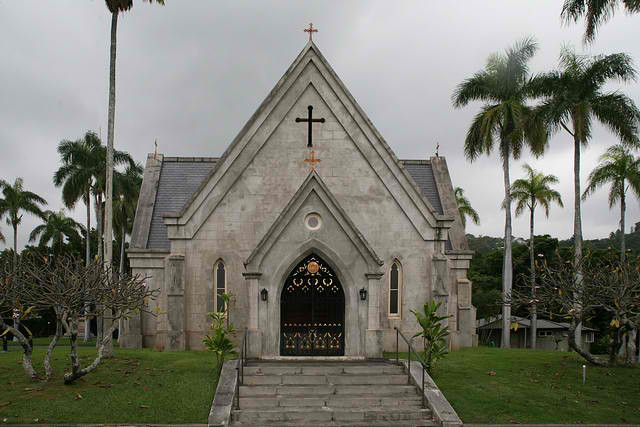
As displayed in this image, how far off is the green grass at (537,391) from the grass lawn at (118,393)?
23.3ft

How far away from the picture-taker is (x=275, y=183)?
69.8ft

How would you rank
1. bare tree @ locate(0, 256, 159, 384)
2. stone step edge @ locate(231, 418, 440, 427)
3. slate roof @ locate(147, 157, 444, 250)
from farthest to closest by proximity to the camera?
slate roof @ locate(147, 157, 444, 250)
bare tree @ locate(0, 256, 159, 384)
stone step edge @ locate(231, 418, 440, 427)

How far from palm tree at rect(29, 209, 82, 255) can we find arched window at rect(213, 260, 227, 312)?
172ft

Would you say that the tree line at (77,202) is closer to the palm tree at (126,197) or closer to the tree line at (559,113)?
the palm tree at (126,197)

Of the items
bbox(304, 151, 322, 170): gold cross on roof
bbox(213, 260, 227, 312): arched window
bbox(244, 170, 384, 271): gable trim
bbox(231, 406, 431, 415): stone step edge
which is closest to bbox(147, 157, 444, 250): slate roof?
bbox(213, 260, 227, 312): arched window

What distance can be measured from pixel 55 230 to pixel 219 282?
54.2 m

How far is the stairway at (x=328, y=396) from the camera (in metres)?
13.6

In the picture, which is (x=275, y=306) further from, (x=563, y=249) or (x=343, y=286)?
(x=563, y=249)

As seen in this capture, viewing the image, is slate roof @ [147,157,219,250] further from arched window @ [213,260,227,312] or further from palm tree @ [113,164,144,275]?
palm tree @ [113,164,144,275]

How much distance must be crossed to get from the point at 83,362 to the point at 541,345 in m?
39.9

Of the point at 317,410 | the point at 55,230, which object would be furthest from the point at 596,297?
the point at 55,230

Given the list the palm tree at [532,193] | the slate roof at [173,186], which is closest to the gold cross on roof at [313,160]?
the slate roof at [173,186]

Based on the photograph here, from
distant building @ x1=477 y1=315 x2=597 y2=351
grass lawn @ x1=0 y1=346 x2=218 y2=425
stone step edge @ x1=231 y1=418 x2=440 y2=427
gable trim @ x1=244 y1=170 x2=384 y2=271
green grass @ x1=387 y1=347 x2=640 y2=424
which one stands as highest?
gable trim @ x1=244 y1=170 x2=384 y2=271

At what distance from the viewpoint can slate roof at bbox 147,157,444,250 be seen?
2369cm
